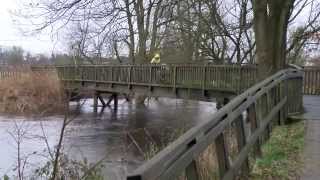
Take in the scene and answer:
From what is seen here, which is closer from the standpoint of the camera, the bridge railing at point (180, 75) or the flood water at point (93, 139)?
the flood water at point (93, 139)

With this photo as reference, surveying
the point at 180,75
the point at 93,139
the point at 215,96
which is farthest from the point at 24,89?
the point at 215,96

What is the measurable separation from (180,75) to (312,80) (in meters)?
6.53

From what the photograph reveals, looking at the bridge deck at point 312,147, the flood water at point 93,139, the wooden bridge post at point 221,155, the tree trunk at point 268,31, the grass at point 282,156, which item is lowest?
the flood water at point 93,139

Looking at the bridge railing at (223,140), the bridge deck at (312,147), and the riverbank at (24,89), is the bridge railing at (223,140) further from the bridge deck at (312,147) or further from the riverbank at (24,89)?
the riverbank at (24,89)

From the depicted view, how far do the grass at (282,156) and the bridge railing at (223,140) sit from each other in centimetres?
24

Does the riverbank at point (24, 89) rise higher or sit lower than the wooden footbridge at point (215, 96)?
lower

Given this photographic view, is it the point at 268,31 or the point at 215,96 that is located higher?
the point at 268,31

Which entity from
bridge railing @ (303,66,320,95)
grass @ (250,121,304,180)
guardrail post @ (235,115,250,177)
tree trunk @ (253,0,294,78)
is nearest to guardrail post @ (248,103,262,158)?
grass @ (250,121,304,180)

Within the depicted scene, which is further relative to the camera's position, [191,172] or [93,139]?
[93,139]

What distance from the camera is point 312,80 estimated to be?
78.5 feet

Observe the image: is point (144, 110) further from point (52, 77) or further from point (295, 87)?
point (295, 87)

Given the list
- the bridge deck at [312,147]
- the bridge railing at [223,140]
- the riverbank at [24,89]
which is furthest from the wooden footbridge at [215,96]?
the riverbank at [24,89]

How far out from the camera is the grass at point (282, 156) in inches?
258

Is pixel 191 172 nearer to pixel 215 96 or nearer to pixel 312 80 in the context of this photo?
pixel 215 96
